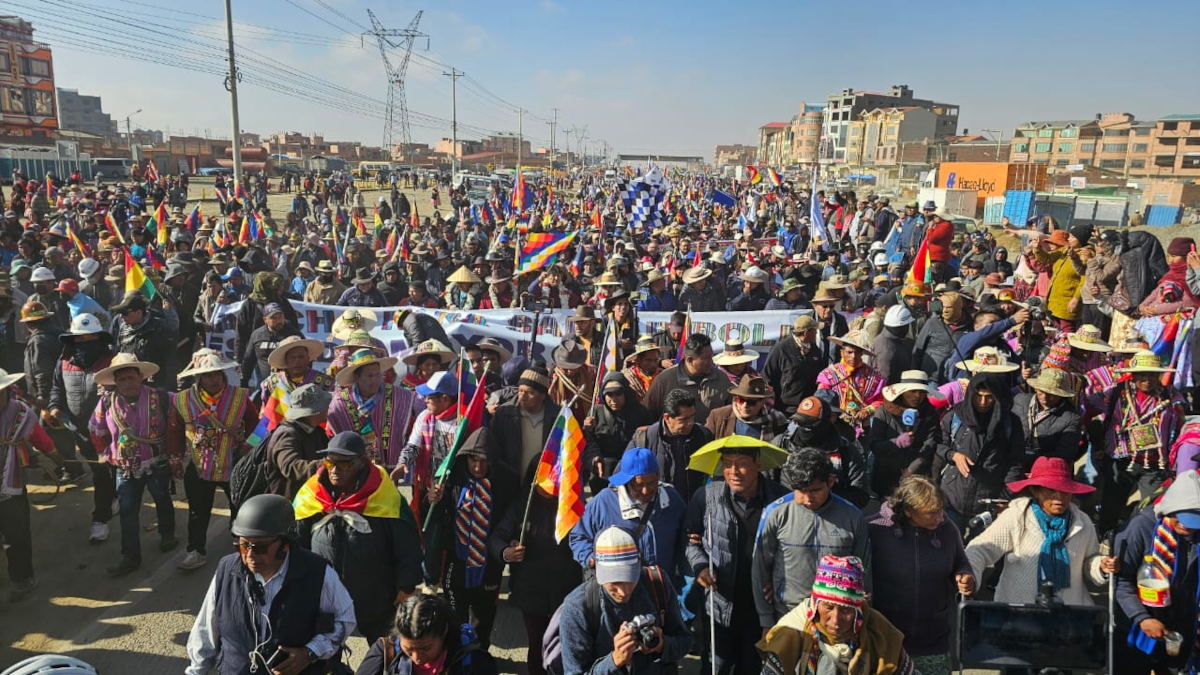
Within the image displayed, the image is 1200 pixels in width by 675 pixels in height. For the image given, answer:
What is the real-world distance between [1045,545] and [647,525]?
6.76 ft

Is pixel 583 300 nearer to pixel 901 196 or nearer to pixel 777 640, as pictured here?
pixel 777 640

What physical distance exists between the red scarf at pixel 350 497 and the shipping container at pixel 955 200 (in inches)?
1463

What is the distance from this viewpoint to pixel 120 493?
5.71 m

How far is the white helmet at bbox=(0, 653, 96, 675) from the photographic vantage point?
260 centimetres

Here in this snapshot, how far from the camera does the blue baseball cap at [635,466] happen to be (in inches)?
160

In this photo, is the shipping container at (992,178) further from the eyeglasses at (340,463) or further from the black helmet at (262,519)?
the black helmet at (262,519)

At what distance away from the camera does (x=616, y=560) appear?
131 inches

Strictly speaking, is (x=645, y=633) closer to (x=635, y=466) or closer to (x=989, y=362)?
(x=635, y=466)

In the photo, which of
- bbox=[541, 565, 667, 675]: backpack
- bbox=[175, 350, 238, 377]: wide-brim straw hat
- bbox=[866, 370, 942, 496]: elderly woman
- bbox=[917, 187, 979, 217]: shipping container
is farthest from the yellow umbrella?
bbox=[917, 187, 979, 217]: shipping container

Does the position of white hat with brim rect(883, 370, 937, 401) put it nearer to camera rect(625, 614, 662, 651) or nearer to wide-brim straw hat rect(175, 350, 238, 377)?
camera rect(625, 614, 662, 651)

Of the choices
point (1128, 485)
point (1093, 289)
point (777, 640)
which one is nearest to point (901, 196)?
point (1093, 289)

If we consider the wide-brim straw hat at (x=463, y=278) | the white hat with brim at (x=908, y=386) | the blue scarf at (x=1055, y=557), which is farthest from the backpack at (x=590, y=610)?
the wide-brim straw hat at (x=463, y=278)

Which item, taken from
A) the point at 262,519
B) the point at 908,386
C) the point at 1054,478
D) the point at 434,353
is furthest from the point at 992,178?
the point at 262,519

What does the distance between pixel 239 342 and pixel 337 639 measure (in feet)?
20.0
